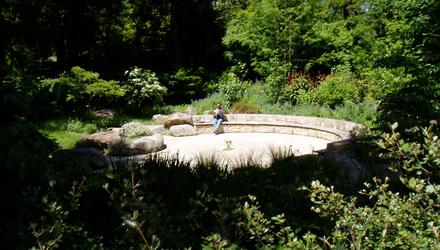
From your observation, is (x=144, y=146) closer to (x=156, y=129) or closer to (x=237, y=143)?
(x=237, y=143)

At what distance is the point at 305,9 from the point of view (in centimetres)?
1505

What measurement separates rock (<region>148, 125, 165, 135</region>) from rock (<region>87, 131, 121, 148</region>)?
2.06m

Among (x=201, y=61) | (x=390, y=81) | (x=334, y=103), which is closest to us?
(x=390, y=81)

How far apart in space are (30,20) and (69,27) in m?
13.1

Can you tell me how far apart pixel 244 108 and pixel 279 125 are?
1951mm

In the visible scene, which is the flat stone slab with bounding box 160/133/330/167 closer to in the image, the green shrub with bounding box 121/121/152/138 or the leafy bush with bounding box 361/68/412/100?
the green shrub with bounding box 121/121/152/138

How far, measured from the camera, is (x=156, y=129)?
11578 millimetres

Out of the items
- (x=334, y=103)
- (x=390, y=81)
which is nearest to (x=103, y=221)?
(x=390, y=81)

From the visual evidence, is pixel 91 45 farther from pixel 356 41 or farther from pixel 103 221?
pixel 103 221

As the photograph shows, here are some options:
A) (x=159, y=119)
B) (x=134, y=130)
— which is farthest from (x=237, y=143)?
(x=159, y=119)

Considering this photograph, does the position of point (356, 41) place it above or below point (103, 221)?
above

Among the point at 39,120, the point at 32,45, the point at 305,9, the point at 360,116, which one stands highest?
the point at 305,9

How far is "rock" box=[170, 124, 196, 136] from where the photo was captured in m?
11.7

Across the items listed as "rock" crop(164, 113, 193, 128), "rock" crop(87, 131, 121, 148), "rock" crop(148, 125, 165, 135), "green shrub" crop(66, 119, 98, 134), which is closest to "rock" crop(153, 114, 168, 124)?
"rock" crop(164, 113, 193, 128)
